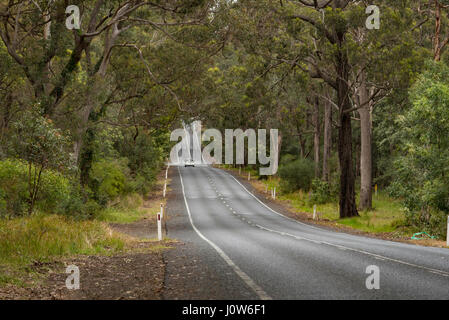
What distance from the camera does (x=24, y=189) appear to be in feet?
56.3

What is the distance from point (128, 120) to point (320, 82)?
15.9 meters

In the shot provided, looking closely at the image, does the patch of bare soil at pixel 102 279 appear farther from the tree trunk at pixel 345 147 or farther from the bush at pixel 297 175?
the bush at pixel 297 175

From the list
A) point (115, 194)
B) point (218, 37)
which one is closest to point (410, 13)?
point (218, 37)

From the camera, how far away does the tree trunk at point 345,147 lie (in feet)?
85.8

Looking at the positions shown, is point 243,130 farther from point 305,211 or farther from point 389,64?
point 389,64

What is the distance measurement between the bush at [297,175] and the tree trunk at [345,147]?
15.7m

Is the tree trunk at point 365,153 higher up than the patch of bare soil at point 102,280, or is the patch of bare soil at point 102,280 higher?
the tree trunk at point 365,153

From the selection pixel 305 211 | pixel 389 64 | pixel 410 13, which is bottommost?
pixel 305 211

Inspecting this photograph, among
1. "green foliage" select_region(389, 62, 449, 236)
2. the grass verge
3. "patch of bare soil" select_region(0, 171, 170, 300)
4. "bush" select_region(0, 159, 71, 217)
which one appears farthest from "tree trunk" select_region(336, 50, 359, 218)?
"patch of bare soil" select_region(0, 171, 170, 300)

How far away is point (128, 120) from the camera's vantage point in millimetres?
27078

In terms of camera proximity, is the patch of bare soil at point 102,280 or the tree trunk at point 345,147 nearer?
the patch of bare soil at point 102,280
